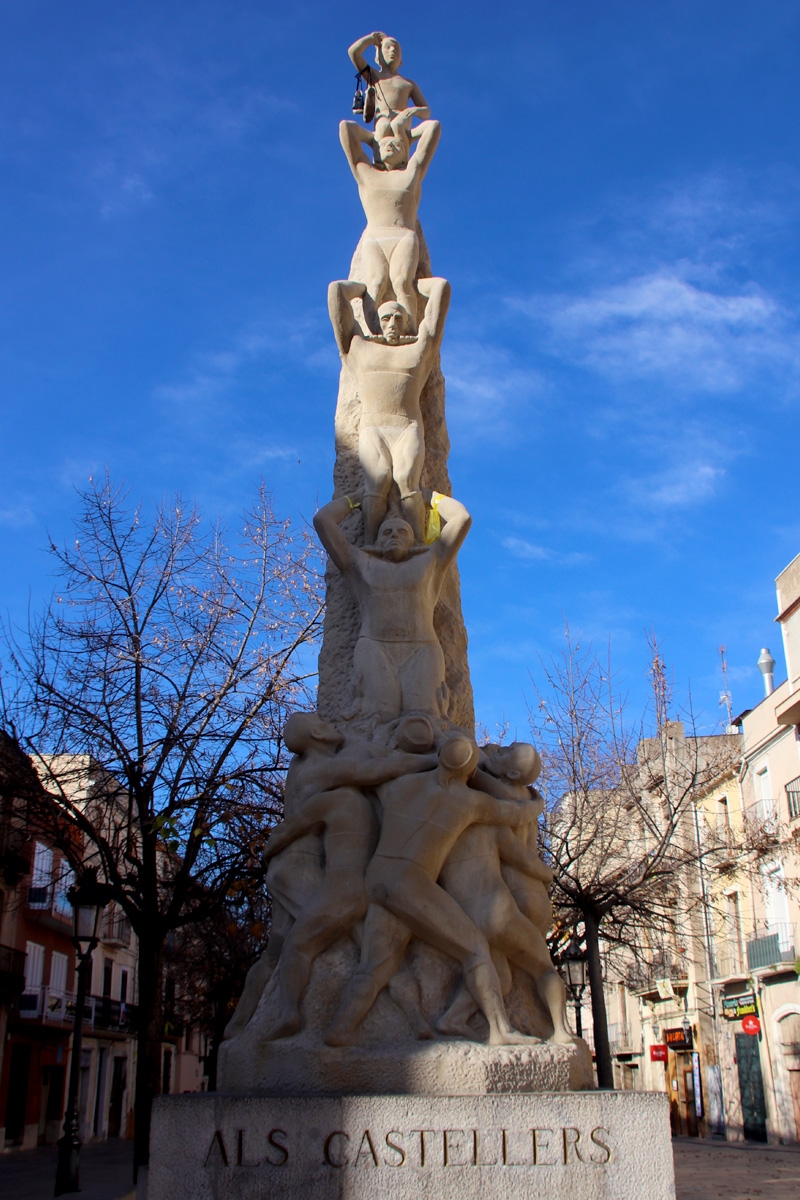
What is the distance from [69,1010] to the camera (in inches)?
1086

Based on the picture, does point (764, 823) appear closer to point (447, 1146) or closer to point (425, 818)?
point (425, 818)

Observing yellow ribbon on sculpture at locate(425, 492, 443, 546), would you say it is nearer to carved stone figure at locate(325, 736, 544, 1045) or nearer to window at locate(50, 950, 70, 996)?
carved stone figure at locate(325, 736, 544, 1045)

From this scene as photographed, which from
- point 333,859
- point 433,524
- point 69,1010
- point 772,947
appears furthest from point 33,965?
point 333,859

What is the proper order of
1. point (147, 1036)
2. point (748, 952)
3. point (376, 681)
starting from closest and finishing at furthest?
1. point (376, 681)
2. point (147, 1036)
3. point (748, 952)

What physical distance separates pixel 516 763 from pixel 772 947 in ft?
70.2

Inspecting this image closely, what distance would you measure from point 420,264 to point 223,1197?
5268 millimetres

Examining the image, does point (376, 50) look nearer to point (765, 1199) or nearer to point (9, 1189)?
point (765, 1199)

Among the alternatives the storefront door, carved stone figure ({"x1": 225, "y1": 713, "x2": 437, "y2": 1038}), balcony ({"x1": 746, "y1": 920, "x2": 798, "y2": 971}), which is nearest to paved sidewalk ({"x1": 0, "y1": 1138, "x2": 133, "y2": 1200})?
carved stone figure ({"x1": 225, "y1": 713, "x2": 437, "y2": 1038})

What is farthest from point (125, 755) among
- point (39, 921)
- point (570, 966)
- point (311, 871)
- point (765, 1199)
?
point (39, 921)

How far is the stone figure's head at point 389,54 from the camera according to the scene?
731cm

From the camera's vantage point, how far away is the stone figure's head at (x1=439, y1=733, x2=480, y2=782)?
182 inches

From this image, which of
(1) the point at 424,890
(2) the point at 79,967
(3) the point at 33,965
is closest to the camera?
(1) the point at 424,890

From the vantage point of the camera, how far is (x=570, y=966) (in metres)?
14.9

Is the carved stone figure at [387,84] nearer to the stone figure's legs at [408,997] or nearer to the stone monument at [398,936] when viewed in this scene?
the stone monument at [398,936]
